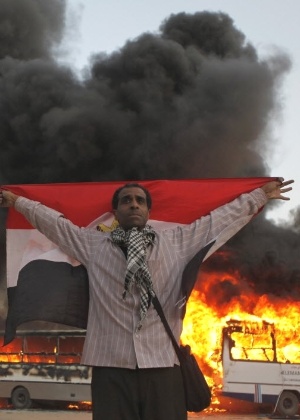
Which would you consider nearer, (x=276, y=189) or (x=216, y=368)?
(x=276, y=189)

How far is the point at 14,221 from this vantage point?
147 inches

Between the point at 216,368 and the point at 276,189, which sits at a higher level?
the point at 276,189

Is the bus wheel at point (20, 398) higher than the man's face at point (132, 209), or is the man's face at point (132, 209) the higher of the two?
the man's face at point (132, 209)

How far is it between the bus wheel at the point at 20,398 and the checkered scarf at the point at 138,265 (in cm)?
1225

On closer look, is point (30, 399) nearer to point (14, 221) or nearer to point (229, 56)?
point (14, 221)

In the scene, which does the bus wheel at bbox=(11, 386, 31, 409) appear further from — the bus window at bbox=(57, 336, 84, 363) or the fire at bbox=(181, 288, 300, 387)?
the fire at bbox=(181, 288, 300, 387)

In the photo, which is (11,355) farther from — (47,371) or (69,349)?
(69,349)

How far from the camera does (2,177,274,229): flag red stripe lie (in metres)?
3.60

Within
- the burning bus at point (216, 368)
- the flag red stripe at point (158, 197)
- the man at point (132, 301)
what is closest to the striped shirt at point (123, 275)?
the man at point (132, 301)

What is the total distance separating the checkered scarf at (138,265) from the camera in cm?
261

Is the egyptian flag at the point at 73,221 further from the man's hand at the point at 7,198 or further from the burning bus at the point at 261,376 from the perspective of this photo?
the burning bus at the point at 261,376

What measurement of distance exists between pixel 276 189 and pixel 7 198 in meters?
1.57

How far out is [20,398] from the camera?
1398cm

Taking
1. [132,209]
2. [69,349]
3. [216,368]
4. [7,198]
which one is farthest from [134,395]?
[216,368]
